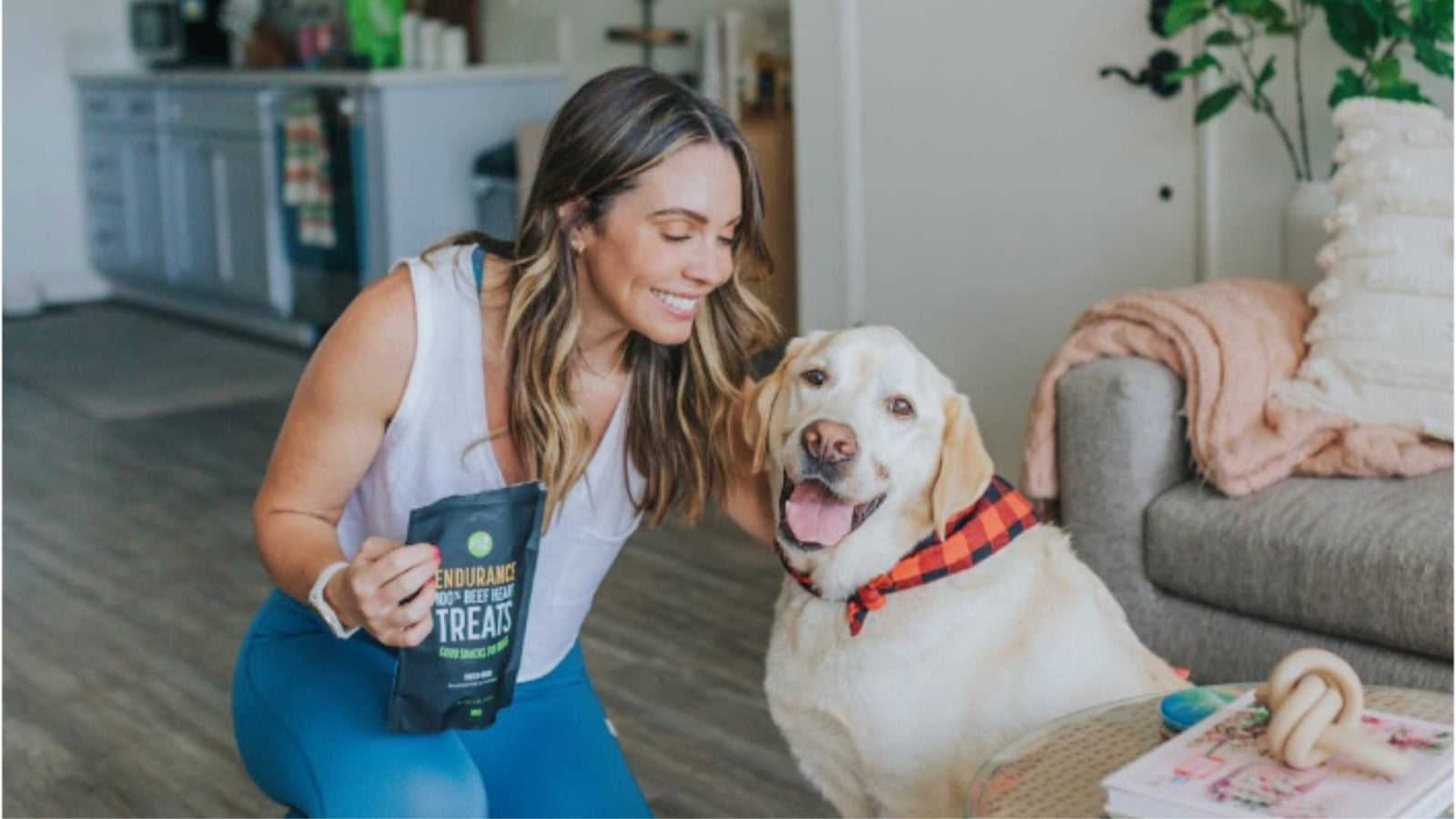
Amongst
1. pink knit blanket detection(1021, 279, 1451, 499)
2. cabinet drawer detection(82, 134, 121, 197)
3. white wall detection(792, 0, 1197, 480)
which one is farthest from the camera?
cabinet drawer detection(82, 134, 121, 197)

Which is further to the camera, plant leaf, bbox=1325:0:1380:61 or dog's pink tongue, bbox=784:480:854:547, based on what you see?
plant leaf, bbox=1325:0:1380:61

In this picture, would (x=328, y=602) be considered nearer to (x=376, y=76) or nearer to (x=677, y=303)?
(x=677, y=303)

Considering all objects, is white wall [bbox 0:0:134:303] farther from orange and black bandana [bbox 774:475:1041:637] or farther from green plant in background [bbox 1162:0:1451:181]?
orange and black bandana [bbox 774:475:1041:637]

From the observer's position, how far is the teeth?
175 centimetres

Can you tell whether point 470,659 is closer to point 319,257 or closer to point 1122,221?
point 1122,221

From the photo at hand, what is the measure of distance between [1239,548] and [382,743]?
4.63 feet

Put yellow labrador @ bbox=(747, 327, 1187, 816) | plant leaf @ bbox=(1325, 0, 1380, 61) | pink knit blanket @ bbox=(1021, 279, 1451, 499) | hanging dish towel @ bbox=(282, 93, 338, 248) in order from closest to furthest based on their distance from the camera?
yellow labrador @ bbox=(747, 327, 1187, 816), pink knit blanket @ bbox=(1021, 279, 1451, 499), plant leaf @ bbox=(1325, 0, 1380, 61), hanging dish towel @ bbox=(282, 93, 338, 248)

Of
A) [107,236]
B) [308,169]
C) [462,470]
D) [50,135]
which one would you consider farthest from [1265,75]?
[50,135]

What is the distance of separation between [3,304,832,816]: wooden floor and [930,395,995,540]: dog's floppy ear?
0.88 m

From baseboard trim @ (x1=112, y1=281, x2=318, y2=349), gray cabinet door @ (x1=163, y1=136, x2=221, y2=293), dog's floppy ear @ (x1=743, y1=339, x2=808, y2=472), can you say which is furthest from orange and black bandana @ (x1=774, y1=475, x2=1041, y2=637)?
gray cabinet door @ (x1=163, y1=136, x2=221, y2=293)

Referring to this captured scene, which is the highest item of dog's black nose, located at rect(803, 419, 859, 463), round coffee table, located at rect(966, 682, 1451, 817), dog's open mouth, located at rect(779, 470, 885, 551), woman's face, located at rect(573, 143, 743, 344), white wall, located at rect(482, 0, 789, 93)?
white wall, located at rect(482, 0, 789, 93)

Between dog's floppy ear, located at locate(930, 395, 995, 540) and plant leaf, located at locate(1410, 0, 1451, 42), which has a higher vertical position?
plant leaf, located at locate(1410, 0, 1451, 42)

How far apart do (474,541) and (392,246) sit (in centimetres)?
471

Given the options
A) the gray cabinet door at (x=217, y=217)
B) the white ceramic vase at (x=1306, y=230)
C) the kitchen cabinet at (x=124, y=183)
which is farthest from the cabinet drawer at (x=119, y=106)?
the white ceramic vase at (x=1306, y=230)
